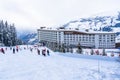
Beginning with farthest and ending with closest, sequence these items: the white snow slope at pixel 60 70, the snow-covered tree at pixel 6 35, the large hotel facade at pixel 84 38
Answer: the large hotel facade at pixel 84 38 < the snow-covered tree at pixel 6 35 < the white snow slope at pixel 60 70

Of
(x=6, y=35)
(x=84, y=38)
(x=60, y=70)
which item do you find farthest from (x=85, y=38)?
(x=60, y=70)

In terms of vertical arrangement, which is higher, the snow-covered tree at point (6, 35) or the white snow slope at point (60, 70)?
the snow-covered tree at point (6, 35)

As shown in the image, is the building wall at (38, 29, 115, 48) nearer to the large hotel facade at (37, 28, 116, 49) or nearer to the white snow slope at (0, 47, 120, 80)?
the large hotel facade at (37, 28, 116, 49)

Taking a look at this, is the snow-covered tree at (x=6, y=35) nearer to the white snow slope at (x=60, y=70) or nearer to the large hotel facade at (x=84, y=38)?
the large hotel facade at (x=84, y=38)

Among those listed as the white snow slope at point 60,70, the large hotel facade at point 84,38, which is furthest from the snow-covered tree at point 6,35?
the white snow slope at point 60,70

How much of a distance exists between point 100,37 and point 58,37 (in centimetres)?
2581

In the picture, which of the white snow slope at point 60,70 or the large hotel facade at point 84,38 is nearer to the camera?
the white snow slope at point 60,70

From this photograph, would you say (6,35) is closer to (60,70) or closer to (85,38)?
(85,38)

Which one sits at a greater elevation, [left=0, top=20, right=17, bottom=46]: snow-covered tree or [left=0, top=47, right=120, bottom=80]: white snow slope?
[left=0, top=20, right=17, bottom=46]: snow-covered tree

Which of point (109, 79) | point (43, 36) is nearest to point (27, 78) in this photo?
point (109, 79)

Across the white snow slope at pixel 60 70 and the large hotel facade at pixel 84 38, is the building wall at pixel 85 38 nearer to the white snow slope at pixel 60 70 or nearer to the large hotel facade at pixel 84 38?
the large hotel facade at pixel 84 38

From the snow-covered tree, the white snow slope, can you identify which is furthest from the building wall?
the white snow slope

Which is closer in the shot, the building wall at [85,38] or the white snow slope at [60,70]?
the white snow slope at [60,70]

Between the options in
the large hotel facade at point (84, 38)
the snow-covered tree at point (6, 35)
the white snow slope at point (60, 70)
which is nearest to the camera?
A: the white snow slope at point (60, 70)
